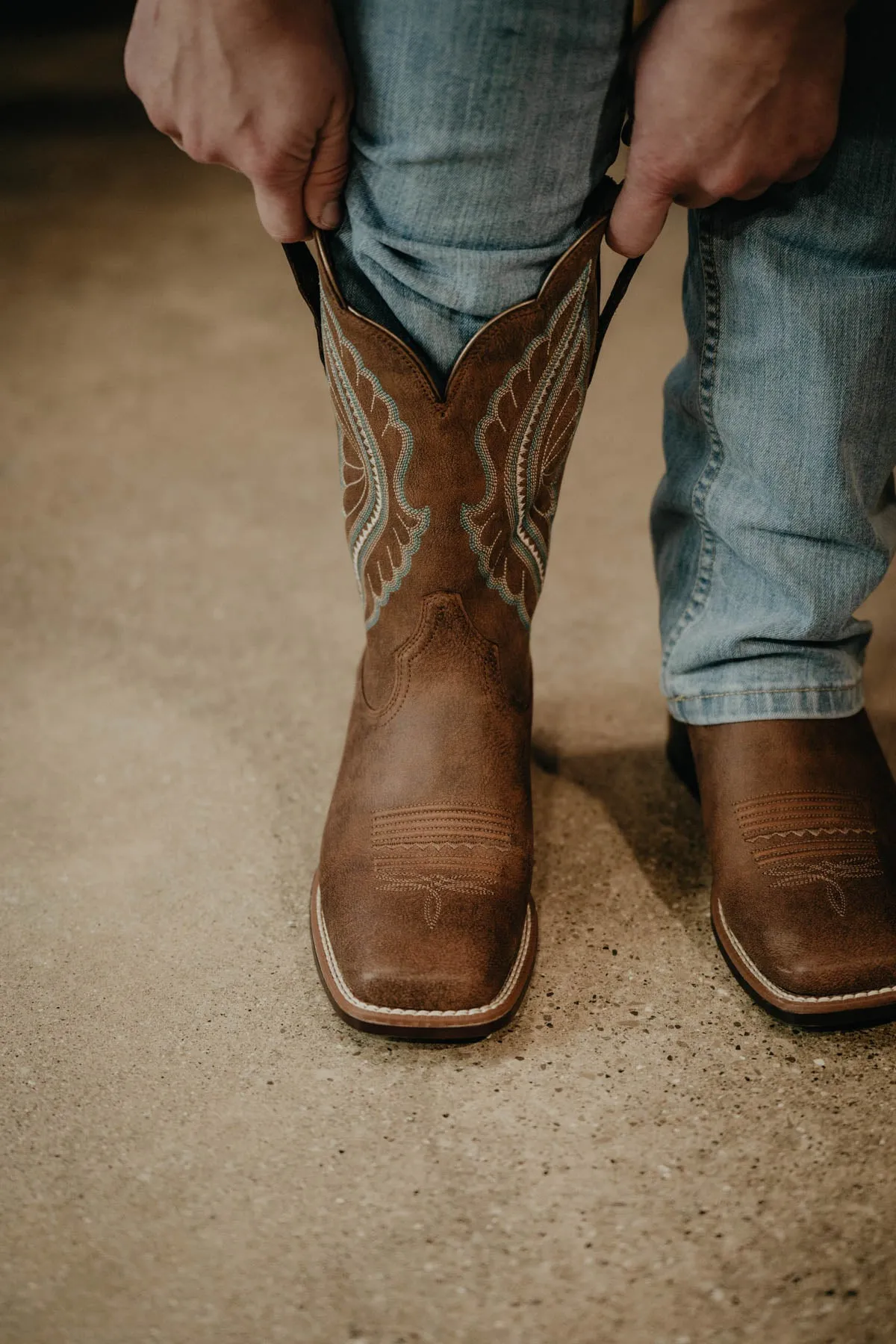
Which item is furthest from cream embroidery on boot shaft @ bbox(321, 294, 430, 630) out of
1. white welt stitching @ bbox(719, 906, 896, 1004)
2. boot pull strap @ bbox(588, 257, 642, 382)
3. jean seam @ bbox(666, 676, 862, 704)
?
white welt stitching @ bbox(719, 906, 896, 1004)

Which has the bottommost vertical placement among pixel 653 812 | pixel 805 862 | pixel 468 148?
pixel 653 812

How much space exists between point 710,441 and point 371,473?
27 centimetres

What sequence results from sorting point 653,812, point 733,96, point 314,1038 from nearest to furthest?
1. point 733,96
2. point 314,1038
3. point 653,812

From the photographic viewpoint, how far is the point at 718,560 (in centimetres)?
89

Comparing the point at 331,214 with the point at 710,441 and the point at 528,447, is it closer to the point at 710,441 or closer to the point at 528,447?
the point at 528,447

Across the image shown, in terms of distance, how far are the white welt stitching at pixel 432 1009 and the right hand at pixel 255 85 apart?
0.50 m

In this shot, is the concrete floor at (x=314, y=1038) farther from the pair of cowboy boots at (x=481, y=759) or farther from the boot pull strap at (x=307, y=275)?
the boot pull strap at (x=307, y=275)

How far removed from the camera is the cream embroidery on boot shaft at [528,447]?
77 cm

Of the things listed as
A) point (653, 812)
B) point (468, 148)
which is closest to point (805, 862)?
point (653, 812)

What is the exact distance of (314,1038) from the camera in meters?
0.78

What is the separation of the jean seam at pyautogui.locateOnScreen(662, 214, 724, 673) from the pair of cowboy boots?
0.25ft

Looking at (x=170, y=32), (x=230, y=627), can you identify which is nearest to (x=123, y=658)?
(x=230, y=627)

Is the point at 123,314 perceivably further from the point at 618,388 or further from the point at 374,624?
the point at 374,624

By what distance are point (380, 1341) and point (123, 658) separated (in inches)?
29.2
